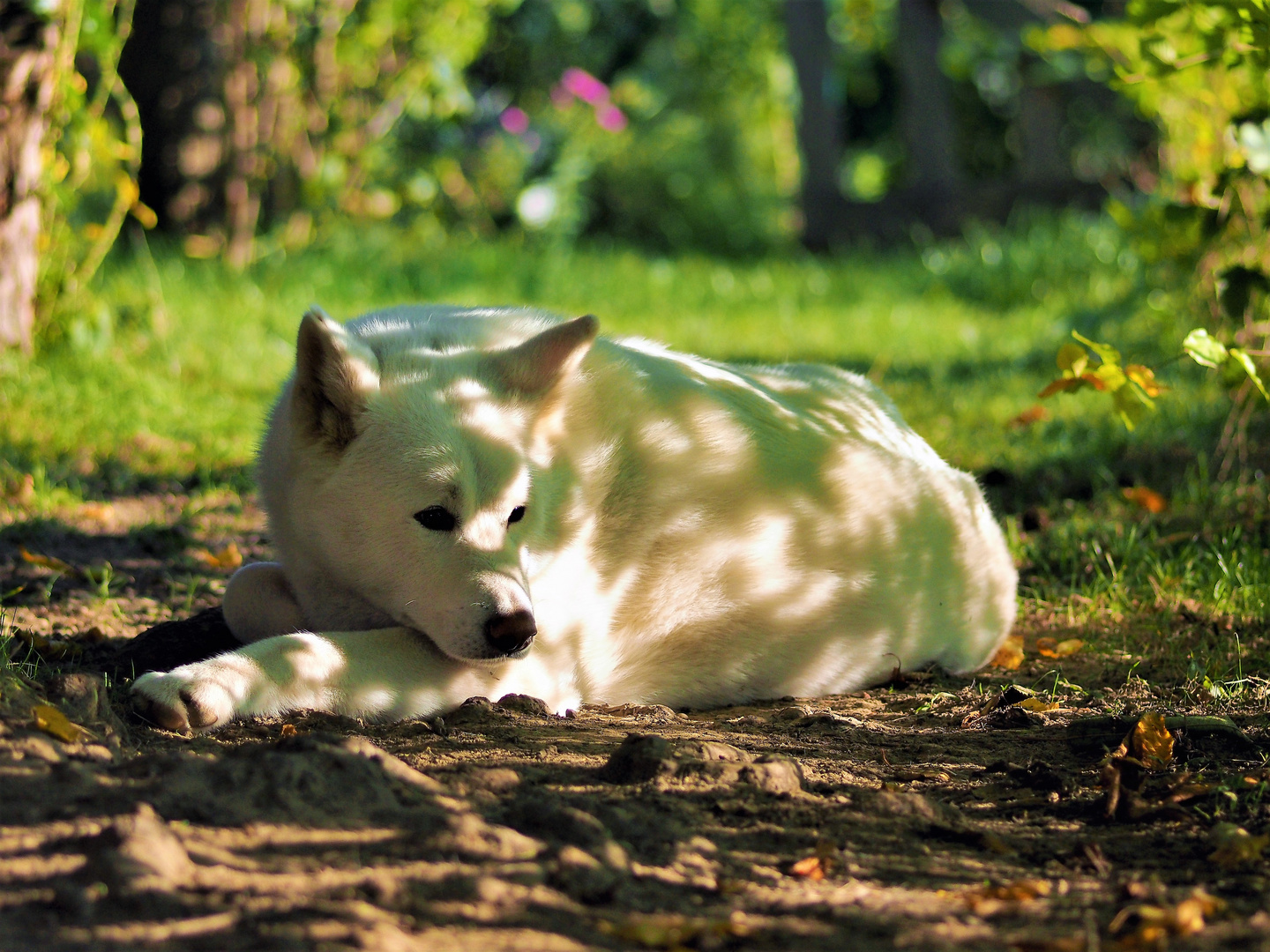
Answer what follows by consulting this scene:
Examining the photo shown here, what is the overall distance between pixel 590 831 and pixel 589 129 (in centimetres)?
1266

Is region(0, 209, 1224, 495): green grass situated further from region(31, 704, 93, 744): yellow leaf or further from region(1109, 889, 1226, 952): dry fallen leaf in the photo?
region(1109, 889, 1226, 952): dry fallen leaf

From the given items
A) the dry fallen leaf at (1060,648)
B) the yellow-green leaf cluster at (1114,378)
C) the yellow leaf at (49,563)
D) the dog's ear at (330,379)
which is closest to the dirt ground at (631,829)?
the dry fallen leaf at (1060,648)

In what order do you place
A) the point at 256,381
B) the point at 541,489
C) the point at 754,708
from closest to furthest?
the point at 541,489 < the point at 754,708 < the point at 256,381

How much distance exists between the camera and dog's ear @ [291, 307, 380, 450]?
9.09 ft

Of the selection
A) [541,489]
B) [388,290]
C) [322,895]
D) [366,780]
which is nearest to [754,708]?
[541,489]

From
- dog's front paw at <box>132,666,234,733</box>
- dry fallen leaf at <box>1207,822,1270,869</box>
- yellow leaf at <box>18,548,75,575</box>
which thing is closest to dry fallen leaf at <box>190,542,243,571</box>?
yellow leaf at <box>18,548,75,575</box>

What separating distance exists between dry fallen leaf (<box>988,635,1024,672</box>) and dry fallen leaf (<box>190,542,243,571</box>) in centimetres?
254

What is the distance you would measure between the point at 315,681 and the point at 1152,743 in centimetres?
181

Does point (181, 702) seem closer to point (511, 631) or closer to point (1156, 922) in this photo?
point (511, 631)

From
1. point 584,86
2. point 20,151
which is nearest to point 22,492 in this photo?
point 20,151

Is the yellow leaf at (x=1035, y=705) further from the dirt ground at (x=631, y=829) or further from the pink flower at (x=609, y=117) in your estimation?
the pink flower at (x=609, y=117)

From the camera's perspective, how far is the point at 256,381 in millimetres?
6496

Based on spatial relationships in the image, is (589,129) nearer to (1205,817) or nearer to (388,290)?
(388,290)

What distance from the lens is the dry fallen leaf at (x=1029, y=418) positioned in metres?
5.96
